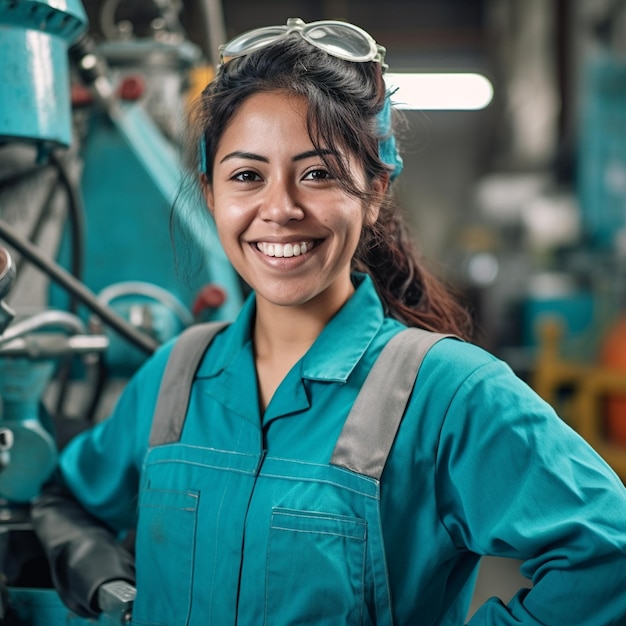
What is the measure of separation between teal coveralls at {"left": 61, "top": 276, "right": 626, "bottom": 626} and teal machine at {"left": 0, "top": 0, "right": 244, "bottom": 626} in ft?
0.60

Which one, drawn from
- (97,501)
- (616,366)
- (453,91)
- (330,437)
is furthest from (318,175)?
(453,91)

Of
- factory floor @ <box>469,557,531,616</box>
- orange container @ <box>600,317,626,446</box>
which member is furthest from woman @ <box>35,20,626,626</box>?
orange container @ <box>600,317,626,446</box>

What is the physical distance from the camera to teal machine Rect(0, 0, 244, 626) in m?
1.25

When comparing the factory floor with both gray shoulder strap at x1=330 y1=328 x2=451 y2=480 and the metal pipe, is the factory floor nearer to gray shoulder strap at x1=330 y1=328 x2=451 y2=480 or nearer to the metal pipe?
the metal pipe

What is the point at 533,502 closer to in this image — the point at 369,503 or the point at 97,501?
the point at 369,503

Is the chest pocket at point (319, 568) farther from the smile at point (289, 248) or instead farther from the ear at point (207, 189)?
the ear at point (207, 189)

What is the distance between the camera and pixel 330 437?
3.16 feet

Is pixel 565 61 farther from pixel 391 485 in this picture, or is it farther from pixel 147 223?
pixel 391 485

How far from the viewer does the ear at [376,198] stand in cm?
105

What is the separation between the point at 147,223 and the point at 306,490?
103cm

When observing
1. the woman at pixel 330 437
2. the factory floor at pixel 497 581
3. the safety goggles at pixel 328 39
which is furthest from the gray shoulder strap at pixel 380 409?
the factory floor at pixel 497 581

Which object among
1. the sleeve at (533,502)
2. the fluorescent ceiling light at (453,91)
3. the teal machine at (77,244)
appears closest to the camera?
the sleeve at (533,502)

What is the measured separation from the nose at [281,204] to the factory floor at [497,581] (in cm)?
175

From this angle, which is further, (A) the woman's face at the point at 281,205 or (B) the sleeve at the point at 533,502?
(A) the woman's face at the point at 281,205
